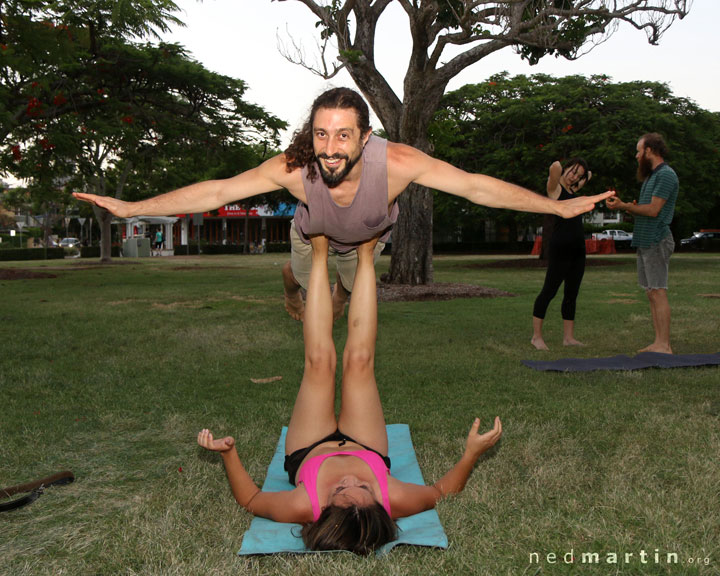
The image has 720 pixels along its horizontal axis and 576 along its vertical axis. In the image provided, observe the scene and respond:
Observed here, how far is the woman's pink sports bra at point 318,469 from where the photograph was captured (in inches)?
116

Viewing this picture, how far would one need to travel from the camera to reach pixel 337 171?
3.46 meters

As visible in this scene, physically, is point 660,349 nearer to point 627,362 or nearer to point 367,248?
point 627,362

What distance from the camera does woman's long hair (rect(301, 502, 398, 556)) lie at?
274 centimetres

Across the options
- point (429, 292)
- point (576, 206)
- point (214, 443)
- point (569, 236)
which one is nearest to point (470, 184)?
point (576, 206)

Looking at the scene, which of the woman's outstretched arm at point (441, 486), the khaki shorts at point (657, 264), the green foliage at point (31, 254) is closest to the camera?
the woman's outstretched arm at point (441, 486)

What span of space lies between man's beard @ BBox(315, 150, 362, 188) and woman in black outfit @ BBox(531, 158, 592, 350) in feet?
14.3

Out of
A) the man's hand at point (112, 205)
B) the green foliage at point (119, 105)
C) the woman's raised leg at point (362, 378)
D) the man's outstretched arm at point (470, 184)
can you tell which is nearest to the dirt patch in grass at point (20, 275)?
the green foliage at point (119, 105)

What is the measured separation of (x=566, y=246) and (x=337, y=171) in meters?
4.71

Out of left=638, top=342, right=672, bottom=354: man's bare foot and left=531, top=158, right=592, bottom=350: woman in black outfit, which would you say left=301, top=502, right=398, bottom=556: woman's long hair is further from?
left=638, top=342, right=672, bottom=354: man's bare foot

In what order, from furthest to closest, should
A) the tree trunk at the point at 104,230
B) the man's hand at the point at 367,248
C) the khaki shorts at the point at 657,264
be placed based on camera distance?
the tree trunk at the point at 104,230
the khaki shorts at the point at 657,264
the man's hand at the point at 367,248

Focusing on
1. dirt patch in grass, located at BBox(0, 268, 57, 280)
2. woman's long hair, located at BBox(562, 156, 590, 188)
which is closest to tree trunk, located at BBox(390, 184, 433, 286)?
woman's long hair, located at BBox(562, 156, 590, 188)

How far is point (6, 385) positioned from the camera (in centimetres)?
583

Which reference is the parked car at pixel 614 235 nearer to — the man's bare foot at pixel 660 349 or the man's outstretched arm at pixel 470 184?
the man's bare foot at pixel 660 349

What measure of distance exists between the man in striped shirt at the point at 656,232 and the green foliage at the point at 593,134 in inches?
588
